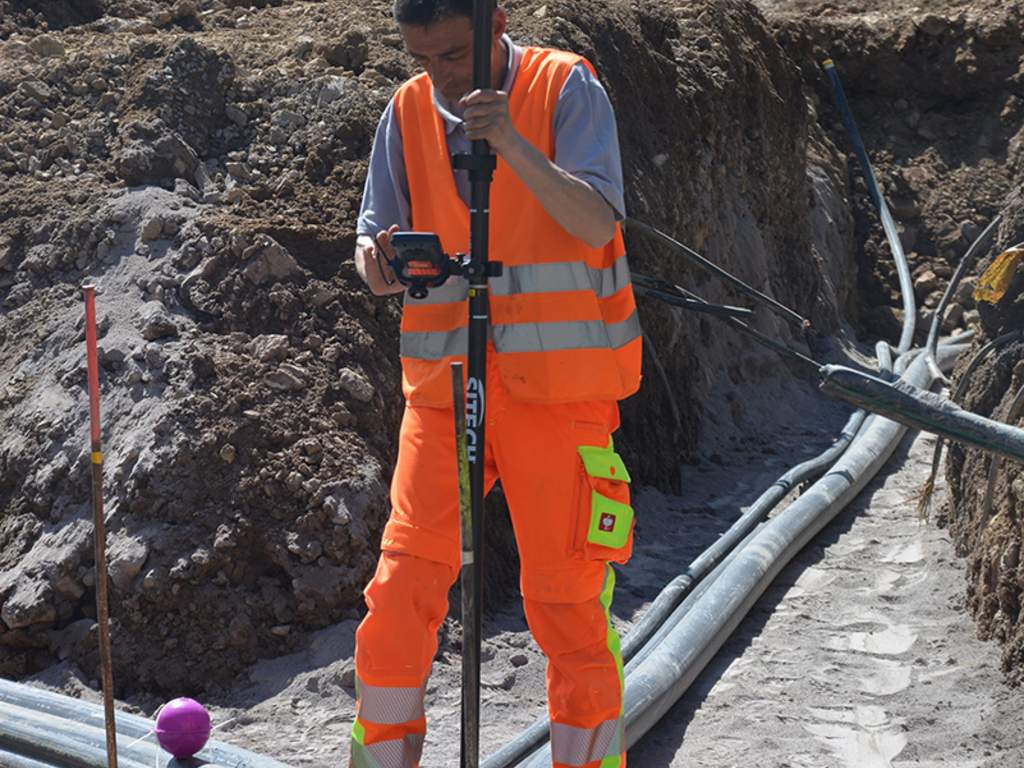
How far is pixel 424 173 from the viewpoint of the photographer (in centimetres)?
322

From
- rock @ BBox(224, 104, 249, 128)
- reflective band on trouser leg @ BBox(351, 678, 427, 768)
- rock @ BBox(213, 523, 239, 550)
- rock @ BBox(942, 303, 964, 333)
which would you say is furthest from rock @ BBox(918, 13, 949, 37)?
reflective band on trouser leg @ BBox(351, 678, 427, 768)

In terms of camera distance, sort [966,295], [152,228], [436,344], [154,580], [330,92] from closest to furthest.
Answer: [436,344], [154,580], [152,228], [330,92], [966,295]

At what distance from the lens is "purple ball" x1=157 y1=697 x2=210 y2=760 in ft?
11.7

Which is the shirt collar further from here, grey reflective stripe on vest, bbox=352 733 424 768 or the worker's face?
grey reflective stripe on vest, bbox=352 733 424 768

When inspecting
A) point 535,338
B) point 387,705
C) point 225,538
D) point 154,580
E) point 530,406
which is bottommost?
point 154,580

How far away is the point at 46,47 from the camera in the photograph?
22.9ft

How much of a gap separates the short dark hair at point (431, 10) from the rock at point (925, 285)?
10.3m

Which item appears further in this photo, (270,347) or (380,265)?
(270,347)

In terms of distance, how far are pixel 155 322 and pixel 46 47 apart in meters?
2.33

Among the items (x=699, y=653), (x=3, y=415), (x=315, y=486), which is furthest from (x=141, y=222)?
(x=699, y=653)

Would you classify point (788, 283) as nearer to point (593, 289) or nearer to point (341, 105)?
point (341, 105)

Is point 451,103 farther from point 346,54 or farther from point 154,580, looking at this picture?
point 346,54

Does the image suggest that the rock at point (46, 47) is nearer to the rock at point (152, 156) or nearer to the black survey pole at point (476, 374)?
the rock at point (152, 156)

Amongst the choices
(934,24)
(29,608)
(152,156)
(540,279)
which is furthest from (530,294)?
(934,24)
